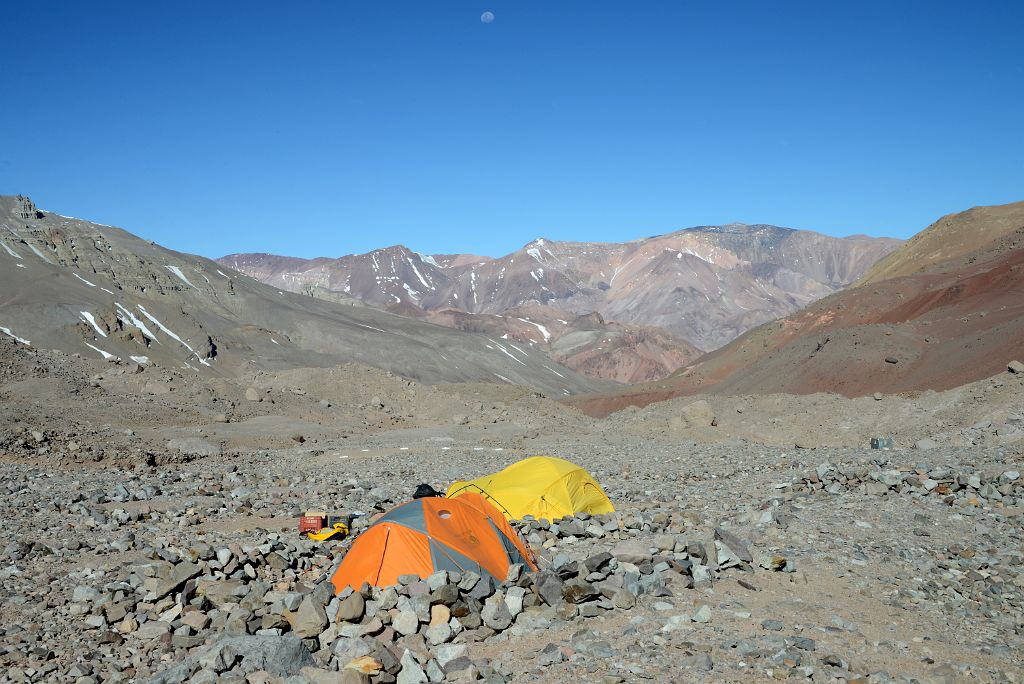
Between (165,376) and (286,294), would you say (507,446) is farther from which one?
(286,294)

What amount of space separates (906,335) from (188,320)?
48458 millimetres

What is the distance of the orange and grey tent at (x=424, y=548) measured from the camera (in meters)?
9.66

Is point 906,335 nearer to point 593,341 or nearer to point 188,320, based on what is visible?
point 188,320

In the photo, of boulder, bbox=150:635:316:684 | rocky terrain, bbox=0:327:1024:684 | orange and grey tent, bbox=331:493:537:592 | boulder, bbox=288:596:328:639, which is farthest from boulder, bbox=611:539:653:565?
boulder, bbox=150:635:316:684

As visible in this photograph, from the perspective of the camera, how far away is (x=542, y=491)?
1439 cm

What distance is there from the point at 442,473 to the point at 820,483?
9432mm

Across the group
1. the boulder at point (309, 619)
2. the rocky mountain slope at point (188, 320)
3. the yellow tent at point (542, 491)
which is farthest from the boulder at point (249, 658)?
the rocky mountain slope at point (188, 320)

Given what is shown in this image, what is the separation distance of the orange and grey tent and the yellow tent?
11.0 feet

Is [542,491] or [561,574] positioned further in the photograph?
[542,491]

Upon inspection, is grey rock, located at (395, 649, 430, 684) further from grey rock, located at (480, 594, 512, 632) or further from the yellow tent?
the yellow tent

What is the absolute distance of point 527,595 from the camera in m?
9.09

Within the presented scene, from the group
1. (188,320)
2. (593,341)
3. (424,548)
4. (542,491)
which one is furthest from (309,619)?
(593,341)

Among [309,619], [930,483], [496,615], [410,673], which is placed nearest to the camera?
[410,673]

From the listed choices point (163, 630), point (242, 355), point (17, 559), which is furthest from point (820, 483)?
point (242, 355)
